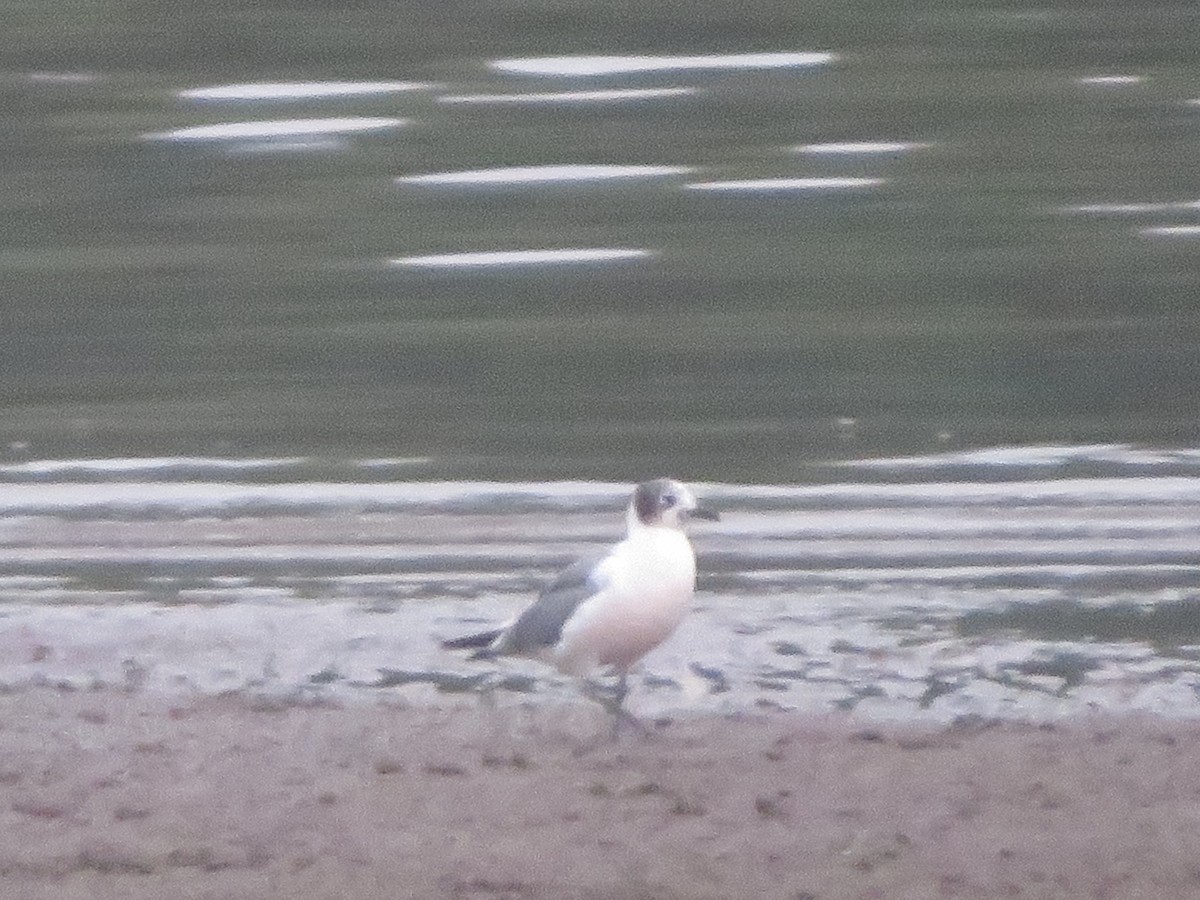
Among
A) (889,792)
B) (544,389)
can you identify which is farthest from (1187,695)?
(544,389)

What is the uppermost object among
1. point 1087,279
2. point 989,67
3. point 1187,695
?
point 989,67

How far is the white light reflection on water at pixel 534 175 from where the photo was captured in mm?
10219

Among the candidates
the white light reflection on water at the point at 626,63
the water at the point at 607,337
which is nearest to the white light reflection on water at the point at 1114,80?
the water at the point at 607,337

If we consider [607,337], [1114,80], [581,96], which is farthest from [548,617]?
[1114,80]

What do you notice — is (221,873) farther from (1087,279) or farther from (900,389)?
(1087,279)

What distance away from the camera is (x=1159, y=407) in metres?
8.99

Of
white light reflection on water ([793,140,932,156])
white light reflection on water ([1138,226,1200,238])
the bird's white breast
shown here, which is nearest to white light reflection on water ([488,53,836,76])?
white light reflection on water ([793,140,932,156])

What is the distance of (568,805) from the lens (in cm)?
588

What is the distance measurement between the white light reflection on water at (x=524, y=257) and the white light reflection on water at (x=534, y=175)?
41 cm

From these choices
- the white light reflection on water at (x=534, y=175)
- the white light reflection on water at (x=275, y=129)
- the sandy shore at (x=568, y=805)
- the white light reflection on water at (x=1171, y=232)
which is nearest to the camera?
the sandy shore at (x=568, y=805)

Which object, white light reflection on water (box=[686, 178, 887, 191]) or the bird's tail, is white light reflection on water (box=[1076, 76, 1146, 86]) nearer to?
white light reflection on water (box=[686, 178, 887, 191])

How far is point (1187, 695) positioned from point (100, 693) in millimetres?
2623

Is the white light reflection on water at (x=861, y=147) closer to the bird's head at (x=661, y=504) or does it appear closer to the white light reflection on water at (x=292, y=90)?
the white light reflection on water at (x=292, y=90)

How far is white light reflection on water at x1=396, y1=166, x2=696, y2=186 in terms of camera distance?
10219 millimetres
